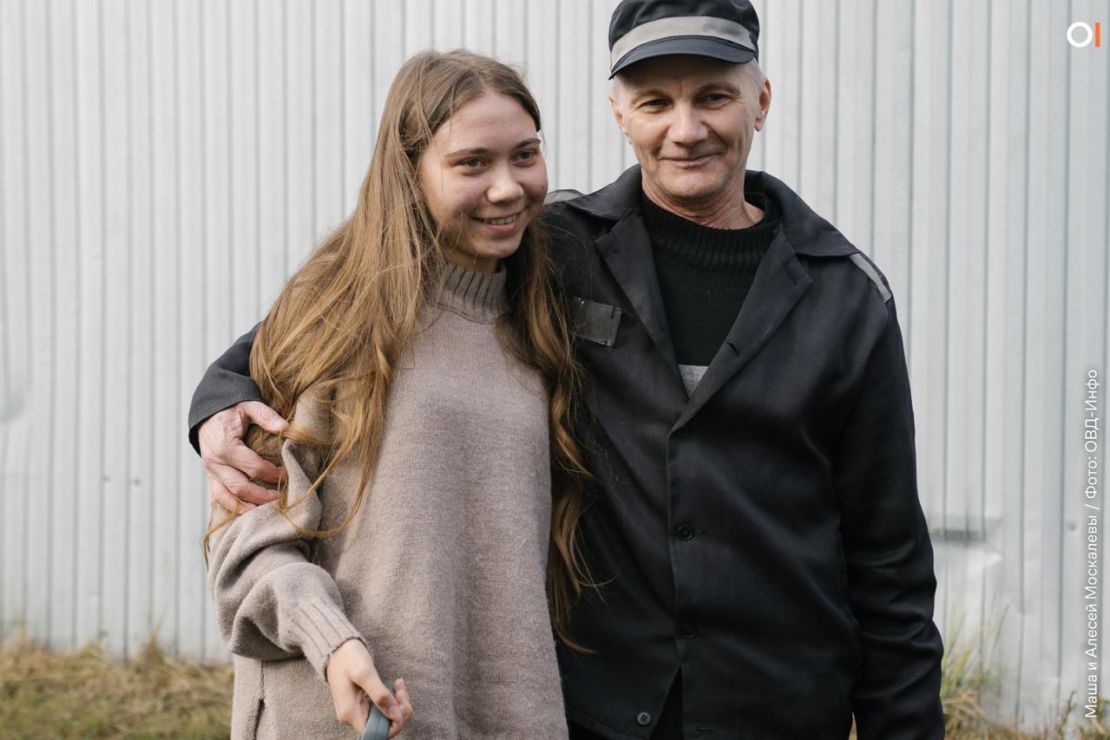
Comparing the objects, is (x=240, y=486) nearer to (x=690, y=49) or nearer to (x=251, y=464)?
(x=251, y=464)

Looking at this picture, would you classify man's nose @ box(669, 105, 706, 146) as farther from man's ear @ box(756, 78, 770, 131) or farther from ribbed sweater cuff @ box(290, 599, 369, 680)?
ribbed sweater cuff @ box(290, 599, 369, 680)

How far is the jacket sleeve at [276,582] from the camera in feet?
6.61

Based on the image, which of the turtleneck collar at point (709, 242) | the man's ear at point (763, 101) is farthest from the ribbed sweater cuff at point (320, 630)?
the man's ear at point (763, 101)

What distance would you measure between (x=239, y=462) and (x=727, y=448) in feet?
2.74

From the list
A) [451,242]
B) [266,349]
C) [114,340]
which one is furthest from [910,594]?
[114,340]

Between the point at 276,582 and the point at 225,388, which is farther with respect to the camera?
the point at 225,388

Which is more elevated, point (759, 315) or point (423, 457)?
point (759, 315)

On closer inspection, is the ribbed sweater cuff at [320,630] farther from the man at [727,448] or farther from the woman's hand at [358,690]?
the man at [727,448]

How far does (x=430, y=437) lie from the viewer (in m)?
2.19

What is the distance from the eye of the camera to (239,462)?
2227 mm
